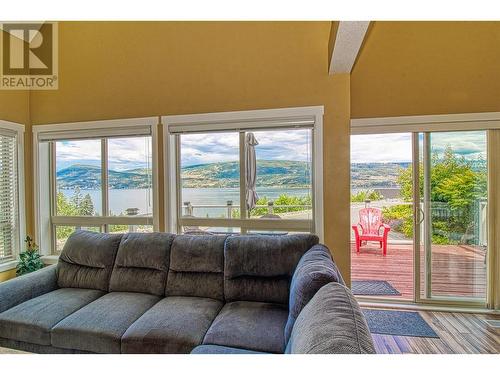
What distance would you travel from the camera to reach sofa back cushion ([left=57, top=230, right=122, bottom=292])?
8.53 feet

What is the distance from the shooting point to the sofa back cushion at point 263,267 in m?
2.25

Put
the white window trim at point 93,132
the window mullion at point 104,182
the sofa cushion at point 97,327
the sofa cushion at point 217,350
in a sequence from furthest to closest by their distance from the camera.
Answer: the window mullion at point 104,182
the white window trim at point 93,132
the sofa cushion at point 97,327
the sofa cushion at point 217,350

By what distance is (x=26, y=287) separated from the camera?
2.40 metres

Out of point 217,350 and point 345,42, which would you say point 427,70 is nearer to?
point 345,42

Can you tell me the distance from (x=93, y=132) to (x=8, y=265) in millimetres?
1807

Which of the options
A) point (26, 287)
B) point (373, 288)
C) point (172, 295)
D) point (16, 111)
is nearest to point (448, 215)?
point (373, 288)

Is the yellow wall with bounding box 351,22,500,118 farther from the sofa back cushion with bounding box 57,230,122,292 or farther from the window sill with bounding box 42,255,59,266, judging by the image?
the window sill with bounding box 42,255,59,266

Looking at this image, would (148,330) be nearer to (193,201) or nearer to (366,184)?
(193,201)

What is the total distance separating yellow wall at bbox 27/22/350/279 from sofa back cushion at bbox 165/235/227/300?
1.14 meters

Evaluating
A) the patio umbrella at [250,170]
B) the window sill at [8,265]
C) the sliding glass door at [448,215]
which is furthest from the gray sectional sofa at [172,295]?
the sliding glass door at [448,215]

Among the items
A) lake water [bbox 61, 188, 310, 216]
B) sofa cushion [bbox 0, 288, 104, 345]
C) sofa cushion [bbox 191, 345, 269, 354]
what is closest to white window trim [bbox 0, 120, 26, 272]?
lake water [bbox 61, 188, 310, 216]

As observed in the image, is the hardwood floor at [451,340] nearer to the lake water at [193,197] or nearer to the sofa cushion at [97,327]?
the lake water at [193,197]
